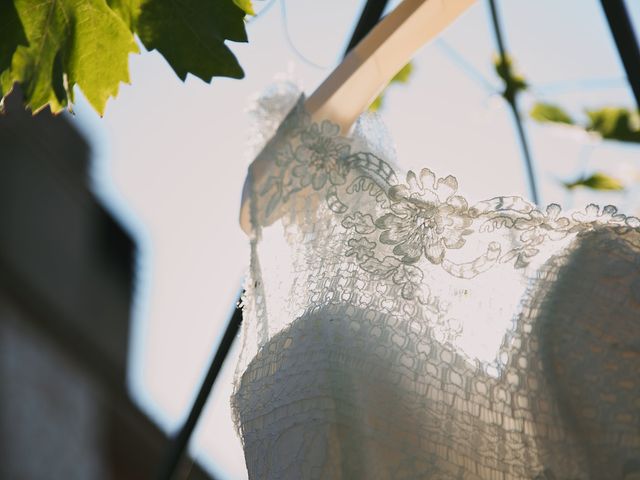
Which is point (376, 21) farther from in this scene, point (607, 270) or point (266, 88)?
point (607, 270)

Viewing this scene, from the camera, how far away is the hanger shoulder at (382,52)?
776 mm

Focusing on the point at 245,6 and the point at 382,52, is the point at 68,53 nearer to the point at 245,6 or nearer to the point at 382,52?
the point at 245,6

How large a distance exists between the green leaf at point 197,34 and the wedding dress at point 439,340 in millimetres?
119

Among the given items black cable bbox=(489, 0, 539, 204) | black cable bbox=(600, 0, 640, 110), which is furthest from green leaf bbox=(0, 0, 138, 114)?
black cable bbox=(489, 0, 539, 204)

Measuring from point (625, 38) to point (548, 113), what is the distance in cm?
92

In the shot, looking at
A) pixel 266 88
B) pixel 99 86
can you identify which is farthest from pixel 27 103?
pixel 266 88

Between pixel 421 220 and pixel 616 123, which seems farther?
pixel 616 123

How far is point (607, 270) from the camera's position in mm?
641

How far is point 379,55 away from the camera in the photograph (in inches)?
30.7

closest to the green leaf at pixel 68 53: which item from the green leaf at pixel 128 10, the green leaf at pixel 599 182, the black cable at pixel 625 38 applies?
the green leaf at pixel 128 10

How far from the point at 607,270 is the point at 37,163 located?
8034 mm

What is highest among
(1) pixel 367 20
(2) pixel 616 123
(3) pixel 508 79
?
(2) pixel 616 123

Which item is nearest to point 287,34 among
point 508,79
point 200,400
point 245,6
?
point 508,79

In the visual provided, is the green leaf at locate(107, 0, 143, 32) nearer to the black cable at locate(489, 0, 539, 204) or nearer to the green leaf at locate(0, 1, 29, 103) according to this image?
the green leaf at locate(0, 1, 29, 103)
